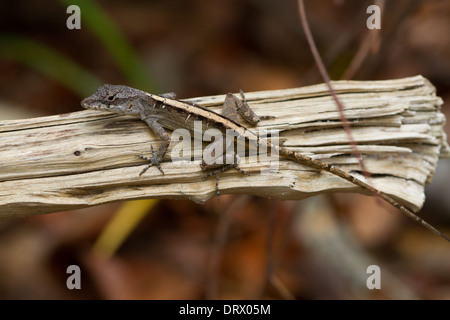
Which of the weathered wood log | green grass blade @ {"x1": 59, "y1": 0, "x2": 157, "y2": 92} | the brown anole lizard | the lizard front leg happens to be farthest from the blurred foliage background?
the lizard front leg

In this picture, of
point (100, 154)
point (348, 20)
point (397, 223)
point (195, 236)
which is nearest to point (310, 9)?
point (348, 20)

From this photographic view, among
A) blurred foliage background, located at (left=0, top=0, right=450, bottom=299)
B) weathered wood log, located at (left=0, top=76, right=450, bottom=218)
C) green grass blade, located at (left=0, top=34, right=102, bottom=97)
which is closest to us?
weathered wood log, located at (left=0, top=76, right=450, bottom=218)

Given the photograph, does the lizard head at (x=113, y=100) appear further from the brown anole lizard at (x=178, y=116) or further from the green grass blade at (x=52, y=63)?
the green grass blade at (x=52, y=63)

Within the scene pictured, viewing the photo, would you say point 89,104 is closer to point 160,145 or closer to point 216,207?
point 160,145

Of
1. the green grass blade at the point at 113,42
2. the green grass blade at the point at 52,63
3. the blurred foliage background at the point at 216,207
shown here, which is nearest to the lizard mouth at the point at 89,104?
the blurred foliage background at the point at 216,207

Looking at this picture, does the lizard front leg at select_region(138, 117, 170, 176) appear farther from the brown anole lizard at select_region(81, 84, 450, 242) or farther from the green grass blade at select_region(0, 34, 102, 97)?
the green grass blade at select_region(0, 34, 102, 97)

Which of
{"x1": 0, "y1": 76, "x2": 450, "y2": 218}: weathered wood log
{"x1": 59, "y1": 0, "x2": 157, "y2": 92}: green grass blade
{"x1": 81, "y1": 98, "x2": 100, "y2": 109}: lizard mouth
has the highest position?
{"x1": 59, "y1": 0, "x2": 157, "y2": 92}: green grass blade
